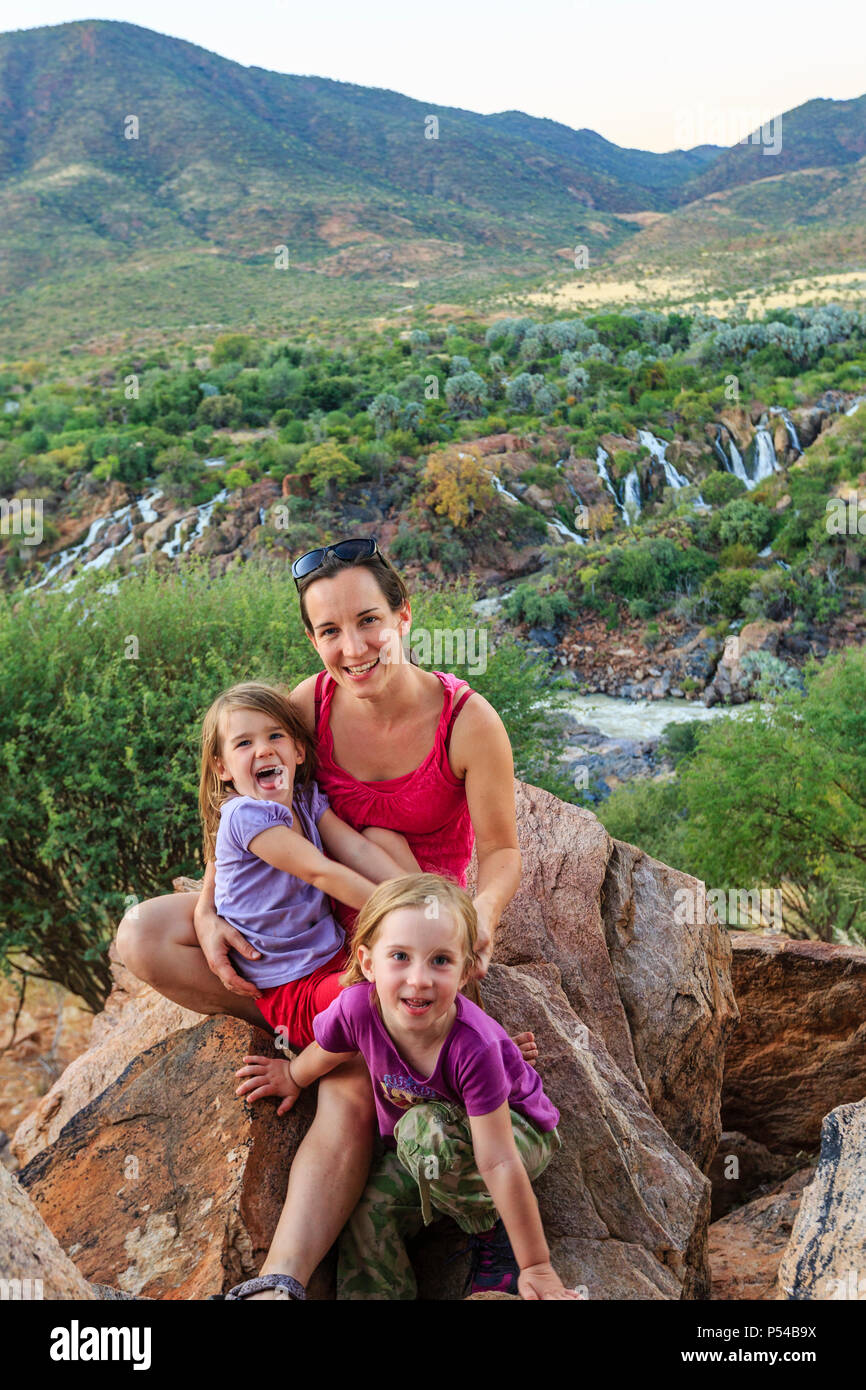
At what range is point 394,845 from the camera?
2680 mm

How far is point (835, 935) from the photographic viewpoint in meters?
9.62

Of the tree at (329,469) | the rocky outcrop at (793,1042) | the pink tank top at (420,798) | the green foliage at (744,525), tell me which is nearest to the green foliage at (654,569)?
the green foliage at (744,525)

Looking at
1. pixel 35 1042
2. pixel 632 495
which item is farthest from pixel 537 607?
pixel 35 1042

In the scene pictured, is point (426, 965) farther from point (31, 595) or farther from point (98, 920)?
point (31, 595)

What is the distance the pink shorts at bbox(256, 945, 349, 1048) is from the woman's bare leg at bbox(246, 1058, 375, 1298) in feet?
0.51

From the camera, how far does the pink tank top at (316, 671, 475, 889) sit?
2.69 meters

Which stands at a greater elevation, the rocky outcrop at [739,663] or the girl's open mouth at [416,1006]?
the girl's open mouth at [416,1006]

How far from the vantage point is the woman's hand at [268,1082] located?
2.53 metres

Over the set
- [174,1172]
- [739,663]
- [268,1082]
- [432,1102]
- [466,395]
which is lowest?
[739,663]

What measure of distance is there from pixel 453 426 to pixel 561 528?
720 cm

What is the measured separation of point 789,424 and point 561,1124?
36843 millimetres

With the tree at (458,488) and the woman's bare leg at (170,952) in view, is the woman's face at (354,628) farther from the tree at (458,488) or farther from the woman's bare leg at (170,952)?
the tree at (458,488)

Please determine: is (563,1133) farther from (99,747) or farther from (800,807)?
(800,807)

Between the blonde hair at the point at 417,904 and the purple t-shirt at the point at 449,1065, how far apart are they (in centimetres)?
9
